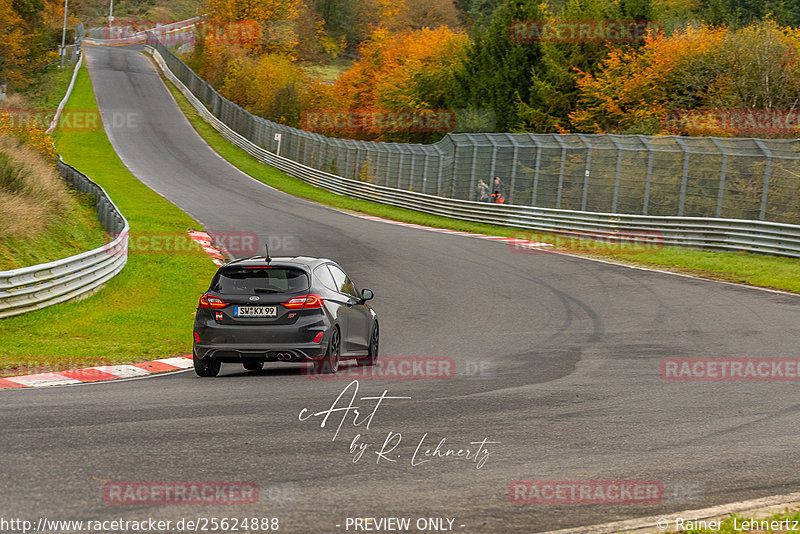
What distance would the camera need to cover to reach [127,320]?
1616 centimetres

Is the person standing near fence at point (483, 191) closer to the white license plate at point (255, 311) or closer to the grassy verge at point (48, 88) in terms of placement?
the white license plate at point (255, 311)

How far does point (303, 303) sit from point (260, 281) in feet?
2.11

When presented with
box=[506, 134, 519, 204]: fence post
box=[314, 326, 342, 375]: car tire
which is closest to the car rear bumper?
box=[314, 326, 342, 375]: car tire
